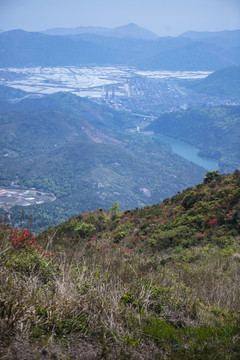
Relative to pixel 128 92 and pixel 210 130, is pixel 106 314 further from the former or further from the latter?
pixel 128 92

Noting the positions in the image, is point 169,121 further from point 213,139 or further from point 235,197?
point 235,197

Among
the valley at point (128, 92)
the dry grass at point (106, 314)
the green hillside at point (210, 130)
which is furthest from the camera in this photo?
the valley at point (128, 92)

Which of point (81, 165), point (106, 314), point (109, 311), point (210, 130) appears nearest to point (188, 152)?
point (210, 130)

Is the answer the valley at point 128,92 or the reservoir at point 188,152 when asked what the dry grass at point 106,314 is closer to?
the reservoir at point 188,152

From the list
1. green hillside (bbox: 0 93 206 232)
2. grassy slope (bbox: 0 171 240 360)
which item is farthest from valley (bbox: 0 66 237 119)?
grassy slope (bbox: 0 171 240 360)

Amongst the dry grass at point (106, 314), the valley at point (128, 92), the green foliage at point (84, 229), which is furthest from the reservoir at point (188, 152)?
the dry grass at point (106, 314)

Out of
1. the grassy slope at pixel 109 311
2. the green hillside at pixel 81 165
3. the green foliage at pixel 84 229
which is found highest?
the grassy slope at pixel 109 311

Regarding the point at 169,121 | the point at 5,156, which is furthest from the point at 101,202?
the point at 169,121

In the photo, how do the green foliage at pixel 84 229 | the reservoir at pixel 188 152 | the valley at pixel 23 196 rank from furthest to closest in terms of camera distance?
the reservoir at pixel 188 152 < the valley at pixel 23 196 < the green foliage at pixel 84 229
